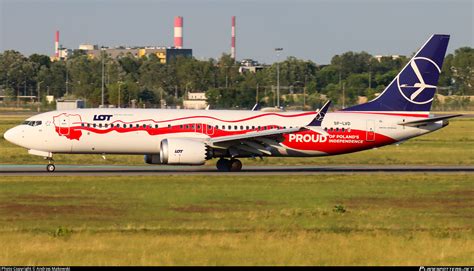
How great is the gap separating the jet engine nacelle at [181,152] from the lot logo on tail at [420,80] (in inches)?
479

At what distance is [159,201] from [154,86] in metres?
159

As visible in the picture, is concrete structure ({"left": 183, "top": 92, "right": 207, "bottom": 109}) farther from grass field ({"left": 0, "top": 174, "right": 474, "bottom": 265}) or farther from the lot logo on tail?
grass field ({"left": 0, "top": 174, "right": 474, "bottom": 265})

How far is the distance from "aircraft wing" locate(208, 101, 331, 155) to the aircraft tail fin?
Answer: 4722 millimetres

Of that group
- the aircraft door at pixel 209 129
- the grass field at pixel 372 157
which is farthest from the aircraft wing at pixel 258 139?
the grass field at pixel 372 157

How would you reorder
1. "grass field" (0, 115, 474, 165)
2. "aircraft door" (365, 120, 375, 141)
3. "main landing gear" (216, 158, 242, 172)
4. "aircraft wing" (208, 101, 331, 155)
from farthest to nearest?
"grass field" (0, 115, 474, 165)
"aircraft door" (365, 120, 375, 141)
"main landing gear" (216, 158, 242, 172)
"aircraft wing" (208, 101, 331, 155)

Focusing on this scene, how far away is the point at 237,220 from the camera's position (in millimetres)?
31812

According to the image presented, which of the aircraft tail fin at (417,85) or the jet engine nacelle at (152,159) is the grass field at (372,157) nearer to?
the jet engine nacelle at (152,159)

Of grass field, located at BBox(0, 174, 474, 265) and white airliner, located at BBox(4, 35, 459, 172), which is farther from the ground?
white airliner, located at BBox(4, 35, 459, 172)

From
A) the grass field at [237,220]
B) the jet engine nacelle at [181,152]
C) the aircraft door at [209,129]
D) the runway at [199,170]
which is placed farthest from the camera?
the aircraft door at [209,129]

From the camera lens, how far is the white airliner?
48.8 metres

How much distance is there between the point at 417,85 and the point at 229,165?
11329 millimetres

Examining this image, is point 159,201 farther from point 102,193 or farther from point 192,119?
point 192,119

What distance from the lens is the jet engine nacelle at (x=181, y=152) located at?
47.5 m

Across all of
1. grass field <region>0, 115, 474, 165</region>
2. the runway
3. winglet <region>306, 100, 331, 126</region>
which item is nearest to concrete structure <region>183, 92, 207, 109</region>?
grass field <region>0, 115, 474, 165</region>
